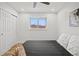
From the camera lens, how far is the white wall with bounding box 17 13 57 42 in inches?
39.6

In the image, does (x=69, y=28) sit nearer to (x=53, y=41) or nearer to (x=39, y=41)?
(x=53, y=41)

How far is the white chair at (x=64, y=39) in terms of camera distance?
1042 mm

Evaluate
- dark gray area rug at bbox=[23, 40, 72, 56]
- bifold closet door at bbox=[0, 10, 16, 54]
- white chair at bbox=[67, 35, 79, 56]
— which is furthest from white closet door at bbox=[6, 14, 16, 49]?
white chair at bbox=[67, 35, 79, 56]

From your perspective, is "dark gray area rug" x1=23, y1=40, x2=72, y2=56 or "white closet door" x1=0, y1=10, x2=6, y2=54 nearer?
"white closet door" x1=0, y1=10, x2=6, y2=54

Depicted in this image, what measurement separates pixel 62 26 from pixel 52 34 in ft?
0.45

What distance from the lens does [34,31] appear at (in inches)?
40.5

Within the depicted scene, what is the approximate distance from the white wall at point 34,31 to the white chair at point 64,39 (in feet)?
0.25

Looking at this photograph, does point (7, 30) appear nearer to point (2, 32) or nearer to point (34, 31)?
point (2, 32)

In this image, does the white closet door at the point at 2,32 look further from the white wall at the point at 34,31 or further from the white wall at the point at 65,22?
the white wall at the point at 65,22

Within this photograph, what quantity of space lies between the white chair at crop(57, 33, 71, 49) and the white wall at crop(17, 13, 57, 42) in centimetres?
8

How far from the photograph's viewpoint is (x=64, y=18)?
40.5 inches

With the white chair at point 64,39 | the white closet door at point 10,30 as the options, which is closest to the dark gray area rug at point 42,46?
the white chair at point 64,39

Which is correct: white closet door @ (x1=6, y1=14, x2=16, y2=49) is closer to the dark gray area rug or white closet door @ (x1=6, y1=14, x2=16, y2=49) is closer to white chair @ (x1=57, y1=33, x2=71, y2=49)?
the dark gray area rug

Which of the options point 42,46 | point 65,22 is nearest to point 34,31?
point 42,46
